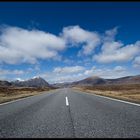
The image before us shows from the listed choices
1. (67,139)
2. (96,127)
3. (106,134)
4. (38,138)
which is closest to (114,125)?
(96,127)

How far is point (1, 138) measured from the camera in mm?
5969

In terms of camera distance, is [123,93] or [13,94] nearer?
[123,93]

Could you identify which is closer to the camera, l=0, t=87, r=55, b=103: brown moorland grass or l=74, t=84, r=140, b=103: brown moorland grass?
l=74, t=84, r=140, b=103: brown moorland grass

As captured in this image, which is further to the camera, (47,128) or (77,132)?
(47,128)

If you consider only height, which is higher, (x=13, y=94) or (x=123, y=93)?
(x=13, y=94)

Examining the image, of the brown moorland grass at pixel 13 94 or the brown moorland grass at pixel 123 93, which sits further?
the brown moorland grass at pixel 13 94

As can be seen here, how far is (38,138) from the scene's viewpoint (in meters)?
5.89

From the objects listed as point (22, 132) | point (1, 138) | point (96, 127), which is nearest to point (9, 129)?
point (22, 132)

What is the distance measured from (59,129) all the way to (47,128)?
1.48ft

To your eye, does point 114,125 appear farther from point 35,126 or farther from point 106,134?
point 35,126

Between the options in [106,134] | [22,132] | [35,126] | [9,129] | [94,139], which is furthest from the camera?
[35,126]

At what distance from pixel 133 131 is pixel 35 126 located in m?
3.24

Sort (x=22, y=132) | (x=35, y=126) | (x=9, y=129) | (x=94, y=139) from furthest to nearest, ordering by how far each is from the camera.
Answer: (x=35, y=126)
(x=9, y=129)
(x=22, y=132)
(x=94, y=139)

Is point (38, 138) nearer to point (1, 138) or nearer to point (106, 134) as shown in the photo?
point (1, 138)
